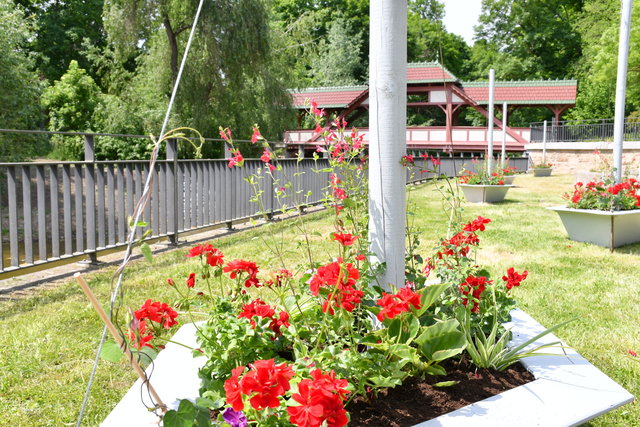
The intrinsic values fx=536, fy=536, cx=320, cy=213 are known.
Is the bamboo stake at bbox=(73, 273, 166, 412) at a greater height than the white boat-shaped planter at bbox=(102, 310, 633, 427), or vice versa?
the bamboo stake at bbox=(73, 273, 166, 412)

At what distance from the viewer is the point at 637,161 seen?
826 inches

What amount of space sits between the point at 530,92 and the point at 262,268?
2764 centimetres

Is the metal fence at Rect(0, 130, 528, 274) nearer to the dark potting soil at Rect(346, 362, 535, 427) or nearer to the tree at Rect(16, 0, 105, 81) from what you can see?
the dark potting soil at Rect(346, 362, 535, 427)

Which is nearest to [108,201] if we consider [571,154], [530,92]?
[571,154]

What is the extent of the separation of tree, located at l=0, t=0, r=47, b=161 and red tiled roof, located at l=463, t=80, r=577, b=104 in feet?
72.8

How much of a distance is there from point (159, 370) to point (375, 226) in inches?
37.4

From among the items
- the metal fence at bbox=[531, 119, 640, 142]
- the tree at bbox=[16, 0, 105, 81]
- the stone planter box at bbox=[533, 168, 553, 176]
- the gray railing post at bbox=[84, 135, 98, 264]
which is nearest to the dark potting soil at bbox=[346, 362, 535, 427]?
the gray railing post at bbox=[84, 135, 98, 264]

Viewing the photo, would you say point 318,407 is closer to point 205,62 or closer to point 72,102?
point 205,62

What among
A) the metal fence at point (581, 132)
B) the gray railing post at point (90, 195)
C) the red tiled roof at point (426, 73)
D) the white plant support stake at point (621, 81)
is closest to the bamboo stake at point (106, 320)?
the gray railing post at point (90, 195)

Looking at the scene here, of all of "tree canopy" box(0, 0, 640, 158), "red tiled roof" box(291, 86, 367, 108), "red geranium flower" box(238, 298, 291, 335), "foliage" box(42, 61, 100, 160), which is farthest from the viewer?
"red tiled roof" box(291, 86, 367, 108)

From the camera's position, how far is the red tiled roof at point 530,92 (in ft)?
90.5

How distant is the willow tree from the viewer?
17000 mm

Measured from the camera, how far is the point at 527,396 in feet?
5.41

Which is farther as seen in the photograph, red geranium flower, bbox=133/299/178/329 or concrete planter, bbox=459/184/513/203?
concrete planter, bbox=459/184/513/203
